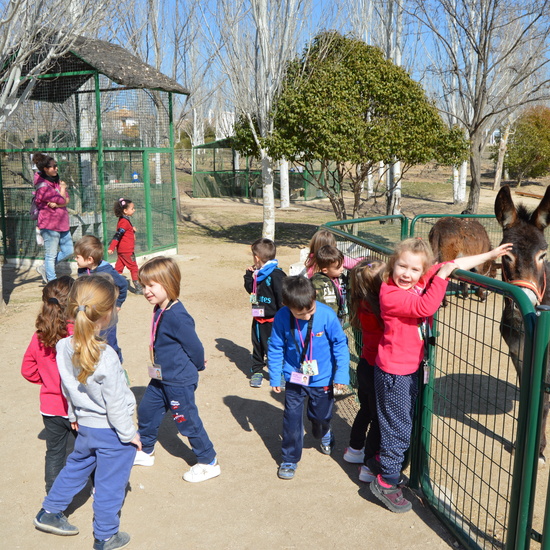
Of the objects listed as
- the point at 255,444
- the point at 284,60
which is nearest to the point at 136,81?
the point at 284,60

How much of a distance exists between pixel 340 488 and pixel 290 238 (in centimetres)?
1249

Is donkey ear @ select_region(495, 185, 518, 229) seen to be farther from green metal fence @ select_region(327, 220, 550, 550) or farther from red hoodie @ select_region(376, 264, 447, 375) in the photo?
red hoodie @ select_region(376, 264, 447, 375)

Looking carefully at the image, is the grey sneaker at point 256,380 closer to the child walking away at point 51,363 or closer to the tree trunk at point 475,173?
the child walking away at point 51,363

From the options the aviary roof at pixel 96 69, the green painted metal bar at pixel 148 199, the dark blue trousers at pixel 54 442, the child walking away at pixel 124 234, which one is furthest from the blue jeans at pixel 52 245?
the dark blue trousers at pixel 54 442

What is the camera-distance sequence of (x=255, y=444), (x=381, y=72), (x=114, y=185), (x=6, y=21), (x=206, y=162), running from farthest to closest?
(x=206, y=162) < (x=381, y=72) < (x=114, y=185) < (x=6, y=21) < (x=255, y=444)

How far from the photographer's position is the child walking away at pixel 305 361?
385cm

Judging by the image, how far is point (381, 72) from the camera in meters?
13.4

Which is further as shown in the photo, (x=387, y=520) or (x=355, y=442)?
(x=355, y=442)

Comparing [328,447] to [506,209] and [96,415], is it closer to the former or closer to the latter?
[96,415]

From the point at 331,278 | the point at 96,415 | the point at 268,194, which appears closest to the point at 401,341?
the point at 331,278

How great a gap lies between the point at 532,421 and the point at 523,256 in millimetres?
1556

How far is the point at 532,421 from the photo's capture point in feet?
8.76

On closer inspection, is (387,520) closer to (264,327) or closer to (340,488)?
(340,488)

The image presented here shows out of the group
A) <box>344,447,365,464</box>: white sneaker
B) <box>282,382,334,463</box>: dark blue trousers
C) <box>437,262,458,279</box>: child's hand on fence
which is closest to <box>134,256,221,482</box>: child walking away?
<box>282,382,334,463</box>: dark blue trousers
